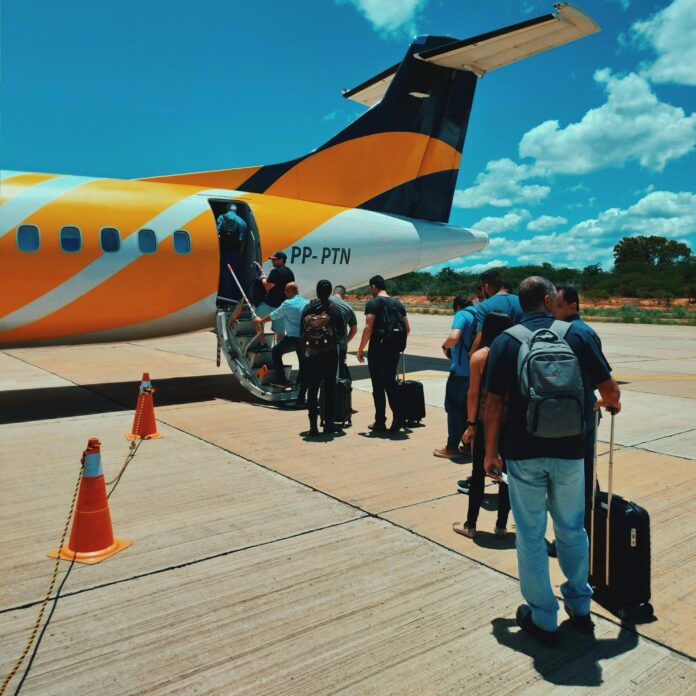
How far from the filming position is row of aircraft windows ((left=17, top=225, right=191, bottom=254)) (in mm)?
8094

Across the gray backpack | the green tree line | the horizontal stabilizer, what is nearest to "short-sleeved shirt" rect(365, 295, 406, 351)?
the gray backpack

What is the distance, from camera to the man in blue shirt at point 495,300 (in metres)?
5.32

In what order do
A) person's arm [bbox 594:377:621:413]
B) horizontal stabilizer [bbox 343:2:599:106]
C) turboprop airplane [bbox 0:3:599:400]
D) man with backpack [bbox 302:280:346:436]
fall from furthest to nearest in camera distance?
horizontal stabilizer [bbox 343:2:599:106] < turboprop airplane [bbox 0:3:599:400] < man with backpack [bbox 302:280:346:436] < person's arm [bbox 594:377:621:413]

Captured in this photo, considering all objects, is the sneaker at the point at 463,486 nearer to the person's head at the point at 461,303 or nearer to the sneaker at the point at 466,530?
the sneaker at the point at 466,530

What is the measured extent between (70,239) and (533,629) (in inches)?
300

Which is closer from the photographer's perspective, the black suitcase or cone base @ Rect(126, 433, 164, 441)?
cone base @ Rect(126, 433, 164, 441)

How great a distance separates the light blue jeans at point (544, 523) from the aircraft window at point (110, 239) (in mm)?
7158

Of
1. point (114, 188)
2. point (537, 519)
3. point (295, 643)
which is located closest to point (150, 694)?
point (295, 643)

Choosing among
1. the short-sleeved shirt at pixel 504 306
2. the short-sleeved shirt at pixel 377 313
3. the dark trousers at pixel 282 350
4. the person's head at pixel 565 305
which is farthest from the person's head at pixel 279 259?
the person's head at pixel 565 305

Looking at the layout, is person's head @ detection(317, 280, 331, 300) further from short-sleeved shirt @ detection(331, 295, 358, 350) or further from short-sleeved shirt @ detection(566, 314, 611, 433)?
short-sleeved shirt @ detection(566, 314, 611, 433)

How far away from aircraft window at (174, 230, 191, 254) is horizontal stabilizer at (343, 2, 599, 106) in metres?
6.05

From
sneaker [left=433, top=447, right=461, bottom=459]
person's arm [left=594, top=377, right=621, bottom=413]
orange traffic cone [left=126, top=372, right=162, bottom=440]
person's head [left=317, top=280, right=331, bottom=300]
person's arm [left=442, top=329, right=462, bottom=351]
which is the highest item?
person's head [left=317, top=280, right=331, bottom=300]

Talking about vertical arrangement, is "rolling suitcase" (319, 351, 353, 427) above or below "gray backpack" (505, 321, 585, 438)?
below

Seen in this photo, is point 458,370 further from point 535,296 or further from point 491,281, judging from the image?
point 535,296
